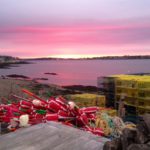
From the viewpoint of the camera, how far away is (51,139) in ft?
19.0

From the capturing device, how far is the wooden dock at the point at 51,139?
548 centimetres

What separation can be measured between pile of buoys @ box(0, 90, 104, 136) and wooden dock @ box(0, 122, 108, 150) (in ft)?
6.70

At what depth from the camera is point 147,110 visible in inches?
749

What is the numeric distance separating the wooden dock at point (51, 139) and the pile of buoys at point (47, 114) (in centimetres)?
204

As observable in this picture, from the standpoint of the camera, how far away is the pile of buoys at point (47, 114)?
28.2 ft

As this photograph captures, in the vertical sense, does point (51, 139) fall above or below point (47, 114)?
above

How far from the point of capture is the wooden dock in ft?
18.0

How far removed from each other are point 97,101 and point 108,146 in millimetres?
16415

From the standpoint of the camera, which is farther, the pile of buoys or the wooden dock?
the pile of buoys

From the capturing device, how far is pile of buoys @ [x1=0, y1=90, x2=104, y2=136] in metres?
8.59

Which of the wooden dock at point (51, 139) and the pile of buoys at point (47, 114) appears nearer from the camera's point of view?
the wooden dock at point (51, 139)

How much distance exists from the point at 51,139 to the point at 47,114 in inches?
135

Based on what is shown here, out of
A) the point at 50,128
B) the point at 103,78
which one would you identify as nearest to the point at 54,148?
the point at 50,128

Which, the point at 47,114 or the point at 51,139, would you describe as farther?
the point at 47,114
